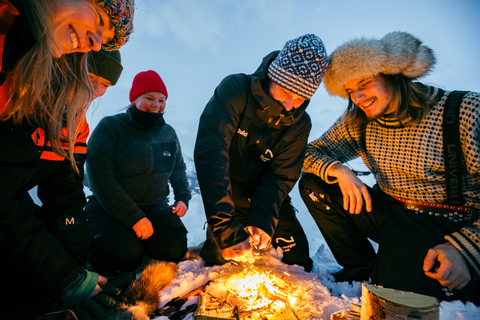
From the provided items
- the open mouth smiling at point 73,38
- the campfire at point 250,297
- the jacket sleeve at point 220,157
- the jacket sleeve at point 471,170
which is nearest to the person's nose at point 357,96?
the jacket sleeve at point 471,170

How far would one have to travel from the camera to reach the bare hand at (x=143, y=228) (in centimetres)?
245

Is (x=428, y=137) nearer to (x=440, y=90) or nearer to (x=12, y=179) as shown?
(x=440, y=90)

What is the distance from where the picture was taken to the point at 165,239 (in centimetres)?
254

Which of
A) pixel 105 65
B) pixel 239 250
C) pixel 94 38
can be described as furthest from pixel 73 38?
pixel 239 250

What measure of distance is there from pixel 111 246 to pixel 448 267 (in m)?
2.62

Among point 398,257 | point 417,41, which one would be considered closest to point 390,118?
point 417,41

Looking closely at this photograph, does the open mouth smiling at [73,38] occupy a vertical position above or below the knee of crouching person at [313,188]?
above

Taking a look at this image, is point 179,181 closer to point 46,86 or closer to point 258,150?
point 258,150

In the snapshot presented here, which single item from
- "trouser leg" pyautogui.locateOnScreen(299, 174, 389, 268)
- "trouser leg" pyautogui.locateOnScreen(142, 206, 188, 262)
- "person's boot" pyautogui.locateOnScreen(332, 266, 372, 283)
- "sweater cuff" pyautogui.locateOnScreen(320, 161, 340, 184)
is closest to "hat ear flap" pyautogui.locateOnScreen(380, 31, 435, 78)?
"sweater cuff" pyautogui.locateOnScreen(320, 161, 340, 184)

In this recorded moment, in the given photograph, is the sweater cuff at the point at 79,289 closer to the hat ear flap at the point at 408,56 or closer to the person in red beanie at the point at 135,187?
the person in red beanie at the point at 135,187

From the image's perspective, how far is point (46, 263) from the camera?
1.43 meters

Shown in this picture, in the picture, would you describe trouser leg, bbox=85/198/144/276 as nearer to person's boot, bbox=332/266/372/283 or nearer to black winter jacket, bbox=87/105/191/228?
black winter jacket, bbox=87/105/191/228

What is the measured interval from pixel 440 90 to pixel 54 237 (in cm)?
310

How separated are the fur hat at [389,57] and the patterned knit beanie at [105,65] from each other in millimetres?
2267
